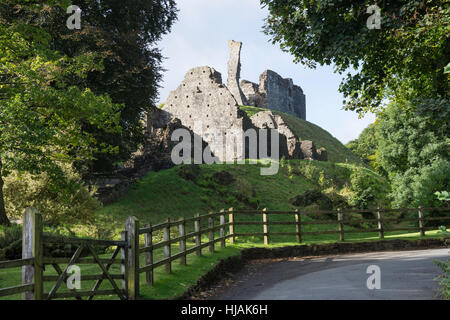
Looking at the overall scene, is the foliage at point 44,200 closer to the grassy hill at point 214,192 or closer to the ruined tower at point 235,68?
the grassy hill at point 214,192

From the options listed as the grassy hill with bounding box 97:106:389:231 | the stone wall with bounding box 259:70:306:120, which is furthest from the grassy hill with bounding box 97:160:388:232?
the stone wall with bounding box 259:70:306:120

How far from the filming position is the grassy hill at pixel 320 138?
208 ft

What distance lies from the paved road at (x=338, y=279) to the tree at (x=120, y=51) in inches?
454

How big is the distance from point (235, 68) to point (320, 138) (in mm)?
18676

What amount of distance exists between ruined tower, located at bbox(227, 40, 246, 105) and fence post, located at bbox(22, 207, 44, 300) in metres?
68.0

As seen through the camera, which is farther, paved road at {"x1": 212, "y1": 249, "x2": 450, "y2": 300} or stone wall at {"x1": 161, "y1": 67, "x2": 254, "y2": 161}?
stone wall at {"x1": 161, "y1": 67, "x2": 254, "y2": 161}

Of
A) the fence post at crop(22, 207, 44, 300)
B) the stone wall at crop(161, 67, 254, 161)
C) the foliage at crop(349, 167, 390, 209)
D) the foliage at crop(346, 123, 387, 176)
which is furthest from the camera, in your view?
the foliage at crop(346, 123, 387, 176)

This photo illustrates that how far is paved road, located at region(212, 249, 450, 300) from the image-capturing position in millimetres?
8578

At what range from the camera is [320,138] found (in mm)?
71562

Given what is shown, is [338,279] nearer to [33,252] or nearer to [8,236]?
[33,252]

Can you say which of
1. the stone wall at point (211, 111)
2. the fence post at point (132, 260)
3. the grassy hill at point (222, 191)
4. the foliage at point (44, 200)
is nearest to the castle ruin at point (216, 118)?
the stone wall at point (211, 111)

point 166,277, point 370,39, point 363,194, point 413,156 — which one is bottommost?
point 166,277

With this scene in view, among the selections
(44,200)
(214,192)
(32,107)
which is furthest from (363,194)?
(32,107)

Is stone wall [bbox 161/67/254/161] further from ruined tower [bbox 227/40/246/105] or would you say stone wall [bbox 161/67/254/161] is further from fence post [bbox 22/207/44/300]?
fence post [bbox 22/207/44/300]
